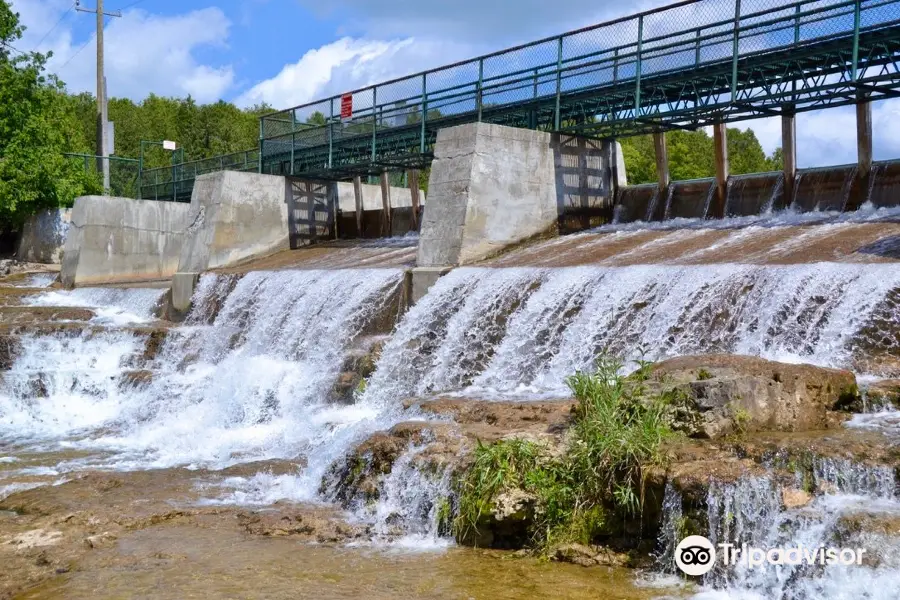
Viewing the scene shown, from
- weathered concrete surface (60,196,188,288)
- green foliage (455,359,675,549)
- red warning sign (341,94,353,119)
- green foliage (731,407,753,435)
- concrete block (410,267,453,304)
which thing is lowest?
green foliage (455,359,675,549)

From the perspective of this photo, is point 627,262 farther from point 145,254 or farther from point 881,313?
point 145,254

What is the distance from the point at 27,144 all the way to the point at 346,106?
10.7 meters

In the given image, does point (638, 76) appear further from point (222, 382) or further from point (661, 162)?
point (222, 382)

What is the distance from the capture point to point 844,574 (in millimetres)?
5289

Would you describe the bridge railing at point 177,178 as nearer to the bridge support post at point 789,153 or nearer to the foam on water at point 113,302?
the foam on water at point 113,302

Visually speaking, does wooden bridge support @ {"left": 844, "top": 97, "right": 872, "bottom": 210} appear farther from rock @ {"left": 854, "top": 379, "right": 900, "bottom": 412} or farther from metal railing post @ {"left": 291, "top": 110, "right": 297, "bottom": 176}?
metal railing post @ {"left": 291, "top": 110, "right": 297, "bottom": 176}

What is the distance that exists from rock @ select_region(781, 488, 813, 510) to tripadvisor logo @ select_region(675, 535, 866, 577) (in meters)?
0.30

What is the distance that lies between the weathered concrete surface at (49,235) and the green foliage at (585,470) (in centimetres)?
2399

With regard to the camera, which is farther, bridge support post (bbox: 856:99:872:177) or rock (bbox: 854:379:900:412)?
bridge support post (bbox: 856:99:872:177)

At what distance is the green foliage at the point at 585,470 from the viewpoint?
6.47m

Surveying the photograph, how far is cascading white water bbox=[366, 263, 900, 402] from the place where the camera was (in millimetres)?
9305

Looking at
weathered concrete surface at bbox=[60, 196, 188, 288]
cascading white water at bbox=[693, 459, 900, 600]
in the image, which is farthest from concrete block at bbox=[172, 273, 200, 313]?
cascading white water at bbox=[693, 459, 900, 600]

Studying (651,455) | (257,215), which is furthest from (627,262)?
(257,215)

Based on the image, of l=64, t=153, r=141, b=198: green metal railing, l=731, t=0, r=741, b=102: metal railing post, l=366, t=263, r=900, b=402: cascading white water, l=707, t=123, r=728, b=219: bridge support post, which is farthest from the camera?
l=64, t=153, r=141, b=198: green metal railing
